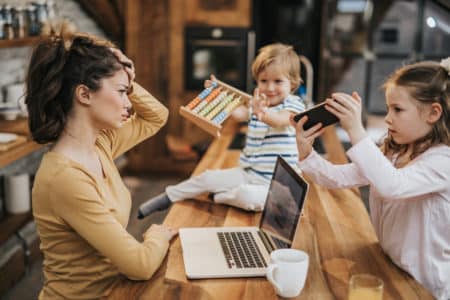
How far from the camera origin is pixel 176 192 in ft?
7.63

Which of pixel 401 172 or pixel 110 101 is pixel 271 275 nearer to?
pixel 401 172

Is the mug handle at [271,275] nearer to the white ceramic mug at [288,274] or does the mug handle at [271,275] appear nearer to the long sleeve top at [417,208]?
the white ceramic mug at [288,274]

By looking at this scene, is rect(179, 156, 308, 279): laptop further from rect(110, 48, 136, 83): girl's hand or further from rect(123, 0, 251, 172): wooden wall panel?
rect(123, 0, 251, 172): wooden wall panel

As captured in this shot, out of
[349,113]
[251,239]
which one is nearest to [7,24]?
[251,239]

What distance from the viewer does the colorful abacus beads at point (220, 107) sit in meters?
1.98

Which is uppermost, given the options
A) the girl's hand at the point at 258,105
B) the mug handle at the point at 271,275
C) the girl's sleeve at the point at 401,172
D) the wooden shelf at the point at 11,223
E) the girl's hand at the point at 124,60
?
the girl's hand at the point at 124,60

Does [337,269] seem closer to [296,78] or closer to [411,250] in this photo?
[411,250]

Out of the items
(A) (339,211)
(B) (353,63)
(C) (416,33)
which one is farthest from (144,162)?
(A) (339,211)

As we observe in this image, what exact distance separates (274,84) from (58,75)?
118 centimetres

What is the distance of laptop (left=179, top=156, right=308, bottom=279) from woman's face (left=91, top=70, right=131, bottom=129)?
0.43 m

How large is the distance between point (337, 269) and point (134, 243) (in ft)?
1.84

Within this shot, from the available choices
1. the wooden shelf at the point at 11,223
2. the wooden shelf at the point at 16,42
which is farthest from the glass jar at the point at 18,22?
the wooden shelf at the point at 11,223

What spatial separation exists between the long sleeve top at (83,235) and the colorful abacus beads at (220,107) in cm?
40

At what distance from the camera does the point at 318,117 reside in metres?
1.73
